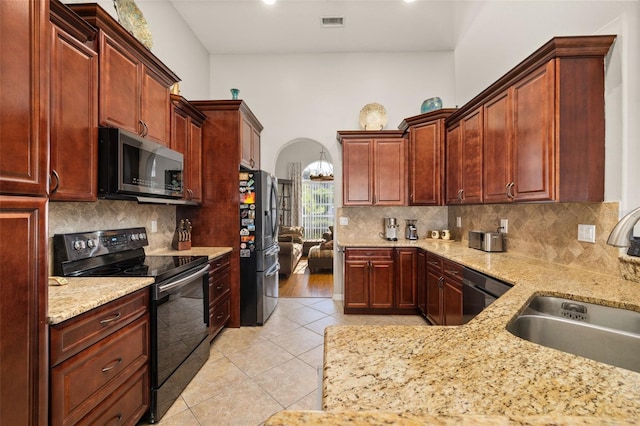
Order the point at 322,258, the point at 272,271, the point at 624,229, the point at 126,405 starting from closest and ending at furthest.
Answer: the point at 624,229, the point at 126,405, the point at 272,271, the point at 322,258

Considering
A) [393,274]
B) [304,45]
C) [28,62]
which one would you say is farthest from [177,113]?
[393,274]

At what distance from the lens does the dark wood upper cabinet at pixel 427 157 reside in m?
3.46

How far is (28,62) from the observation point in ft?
3.34

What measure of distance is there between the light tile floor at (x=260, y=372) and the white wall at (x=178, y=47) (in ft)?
9.85

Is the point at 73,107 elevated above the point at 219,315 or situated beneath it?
elevated above

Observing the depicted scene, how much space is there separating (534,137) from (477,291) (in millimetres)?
1199

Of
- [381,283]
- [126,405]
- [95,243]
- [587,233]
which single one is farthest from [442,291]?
[95,243]

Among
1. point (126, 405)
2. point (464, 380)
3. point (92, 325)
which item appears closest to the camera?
point (464, 380)

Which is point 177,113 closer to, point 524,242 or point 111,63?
point 111,63

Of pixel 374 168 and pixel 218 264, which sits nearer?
pixel 218 264

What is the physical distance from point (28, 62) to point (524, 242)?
3359 millimetres

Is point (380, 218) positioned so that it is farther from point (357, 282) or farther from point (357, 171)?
point (357, 282)

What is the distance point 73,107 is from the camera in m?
1.54

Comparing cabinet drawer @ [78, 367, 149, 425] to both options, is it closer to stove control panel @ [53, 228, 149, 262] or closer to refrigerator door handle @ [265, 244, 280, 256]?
stove control panel @ [53, 228, 149, 262]
